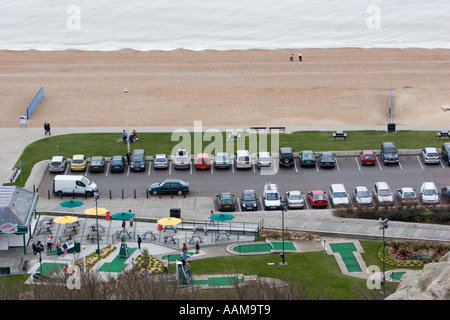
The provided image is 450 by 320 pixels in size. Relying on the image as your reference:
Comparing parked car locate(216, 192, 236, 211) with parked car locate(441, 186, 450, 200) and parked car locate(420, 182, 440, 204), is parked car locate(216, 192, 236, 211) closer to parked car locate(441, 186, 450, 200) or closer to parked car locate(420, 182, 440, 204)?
parked car locate(420, 182, 440, 204)

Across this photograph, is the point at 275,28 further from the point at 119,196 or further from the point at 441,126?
the point at 119,196

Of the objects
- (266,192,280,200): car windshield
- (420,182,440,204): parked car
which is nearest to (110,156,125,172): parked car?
(266,192,280,200): car windshield

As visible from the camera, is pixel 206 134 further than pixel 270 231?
Yes

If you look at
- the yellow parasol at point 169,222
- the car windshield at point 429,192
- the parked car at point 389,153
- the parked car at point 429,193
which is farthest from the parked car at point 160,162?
the car windshield at point 429,192

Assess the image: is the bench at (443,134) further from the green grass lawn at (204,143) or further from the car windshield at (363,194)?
the car windshield at (363,194)
